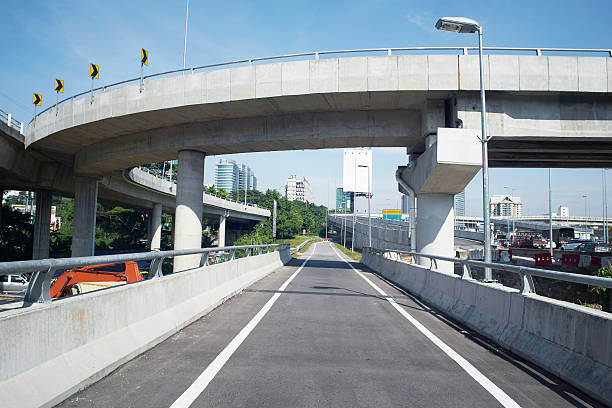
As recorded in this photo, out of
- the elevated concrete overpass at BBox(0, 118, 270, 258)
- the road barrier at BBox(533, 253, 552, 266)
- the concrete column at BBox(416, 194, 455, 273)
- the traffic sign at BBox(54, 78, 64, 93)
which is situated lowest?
the road barrier at BBox(533, 253, 552, 266)

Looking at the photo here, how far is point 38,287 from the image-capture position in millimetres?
4535

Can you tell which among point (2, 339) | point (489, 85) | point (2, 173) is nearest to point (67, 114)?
point (2, 173)

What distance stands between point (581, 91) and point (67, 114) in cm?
2174

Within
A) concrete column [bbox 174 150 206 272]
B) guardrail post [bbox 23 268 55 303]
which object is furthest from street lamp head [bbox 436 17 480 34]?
guardrail post [bbox 23 268 55 303]

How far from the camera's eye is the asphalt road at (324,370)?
183 inches

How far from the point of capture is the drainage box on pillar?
15.6 meters

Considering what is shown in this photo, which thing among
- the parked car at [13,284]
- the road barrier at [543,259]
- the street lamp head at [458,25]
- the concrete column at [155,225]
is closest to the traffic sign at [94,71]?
the parked car at [13,284]

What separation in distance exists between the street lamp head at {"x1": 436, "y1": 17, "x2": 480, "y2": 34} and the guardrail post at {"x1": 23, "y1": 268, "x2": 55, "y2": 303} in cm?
1316

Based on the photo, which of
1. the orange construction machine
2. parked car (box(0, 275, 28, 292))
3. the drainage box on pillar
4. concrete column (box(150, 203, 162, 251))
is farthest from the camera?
concrete column (box(150, 203, 162, 251))

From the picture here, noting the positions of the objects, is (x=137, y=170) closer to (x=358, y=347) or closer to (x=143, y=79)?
(x=143, y=79)

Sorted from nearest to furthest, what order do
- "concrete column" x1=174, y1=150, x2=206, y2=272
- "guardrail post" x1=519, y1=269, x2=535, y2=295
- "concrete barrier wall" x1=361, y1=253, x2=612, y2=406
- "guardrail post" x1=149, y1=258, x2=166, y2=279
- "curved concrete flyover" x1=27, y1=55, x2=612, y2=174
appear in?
"concrete barrier wall" x1=361, y1=253, x2=612, y2=406
"guardrail post" x1=519, y1=269, x2=535, y2=295
"guardrail post" x1=149, y1=258, x2=166, y2=279
"curved concrete flyover" x1=27, y1=55, x2=612, y2=174
"concrete column" x1=174, y1=150, x2=206, y2=272

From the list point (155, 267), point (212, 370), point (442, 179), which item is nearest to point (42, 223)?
point (442, 179)

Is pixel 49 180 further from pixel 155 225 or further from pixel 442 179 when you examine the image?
pixel 155 225

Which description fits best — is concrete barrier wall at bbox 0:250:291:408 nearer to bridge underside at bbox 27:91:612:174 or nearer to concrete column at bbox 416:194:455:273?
bridge underside at bbox 27:91:612:174
